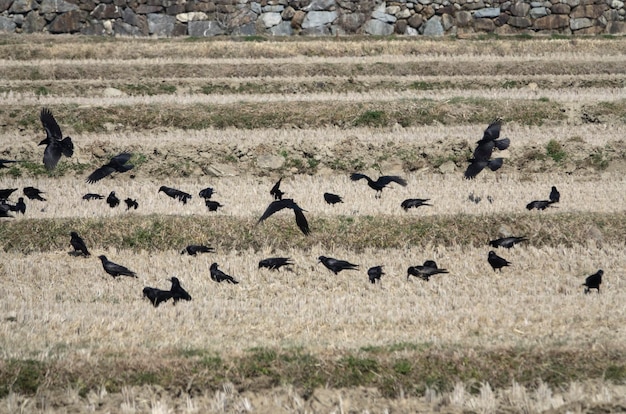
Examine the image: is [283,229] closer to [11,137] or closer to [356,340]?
[356,340]

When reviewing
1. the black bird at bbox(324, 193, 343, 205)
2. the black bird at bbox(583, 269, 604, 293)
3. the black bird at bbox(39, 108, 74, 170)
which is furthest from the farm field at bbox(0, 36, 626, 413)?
the black bird at bbox(39, 108, 74, 170)

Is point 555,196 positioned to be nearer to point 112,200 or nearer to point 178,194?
point 178,194

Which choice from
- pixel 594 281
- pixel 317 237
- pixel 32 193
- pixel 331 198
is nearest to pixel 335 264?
pixel 317 237

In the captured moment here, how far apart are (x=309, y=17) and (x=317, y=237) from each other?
822 inches

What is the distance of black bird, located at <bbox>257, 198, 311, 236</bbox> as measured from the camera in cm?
1252

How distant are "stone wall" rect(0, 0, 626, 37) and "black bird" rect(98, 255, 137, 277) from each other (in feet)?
A: 72.1

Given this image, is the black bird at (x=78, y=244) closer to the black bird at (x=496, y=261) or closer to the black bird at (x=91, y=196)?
the black bird at (x=91, y=196)

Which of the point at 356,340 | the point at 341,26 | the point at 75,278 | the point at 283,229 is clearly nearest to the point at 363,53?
the point at 341,26

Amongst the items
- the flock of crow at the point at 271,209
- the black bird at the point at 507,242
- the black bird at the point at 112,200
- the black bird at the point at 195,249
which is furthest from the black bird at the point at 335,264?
the black bird at the point at 112,200

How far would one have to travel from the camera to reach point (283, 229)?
46.2ft

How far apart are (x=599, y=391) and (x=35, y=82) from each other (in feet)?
63.5

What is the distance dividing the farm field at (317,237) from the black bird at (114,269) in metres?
0.15

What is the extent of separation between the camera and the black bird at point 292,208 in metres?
12.5

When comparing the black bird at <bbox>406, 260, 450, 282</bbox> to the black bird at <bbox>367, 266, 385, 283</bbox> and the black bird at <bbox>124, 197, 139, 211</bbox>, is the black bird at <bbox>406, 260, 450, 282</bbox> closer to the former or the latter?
the black bird at <bbox>367, 266, 385, 283</bbox>
